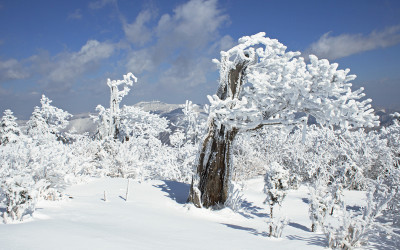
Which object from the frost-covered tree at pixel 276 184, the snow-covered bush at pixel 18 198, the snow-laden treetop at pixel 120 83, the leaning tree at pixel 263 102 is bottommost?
the snow-covered bush at pixel 18 198

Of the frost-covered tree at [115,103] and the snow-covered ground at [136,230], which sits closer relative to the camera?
the snow-covered ground at [136,230]

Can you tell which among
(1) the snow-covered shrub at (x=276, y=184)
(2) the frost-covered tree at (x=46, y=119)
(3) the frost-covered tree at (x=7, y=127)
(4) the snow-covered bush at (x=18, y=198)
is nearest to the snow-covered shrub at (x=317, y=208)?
(1) the snow-covered shrub at (x=276, y=184)

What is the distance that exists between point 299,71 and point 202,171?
387cm

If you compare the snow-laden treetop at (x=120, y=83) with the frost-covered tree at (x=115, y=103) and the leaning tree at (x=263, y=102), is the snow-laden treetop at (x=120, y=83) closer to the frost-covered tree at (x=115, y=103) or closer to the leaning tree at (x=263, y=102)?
the frost-covered tree at (x=115, y=103)

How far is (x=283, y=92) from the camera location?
638 centimetres

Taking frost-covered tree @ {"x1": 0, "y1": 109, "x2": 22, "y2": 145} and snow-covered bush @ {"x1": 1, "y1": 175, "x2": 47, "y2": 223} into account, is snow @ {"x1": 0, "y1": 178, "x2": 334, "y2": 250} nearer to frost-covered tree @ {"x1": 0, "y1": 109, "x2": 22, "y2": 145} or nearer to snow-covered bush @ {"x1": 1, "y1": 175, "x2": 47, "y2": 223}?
snow-covered bush @ {"x1": 1, "y1": 175, "x2": 47, "y2": 223}

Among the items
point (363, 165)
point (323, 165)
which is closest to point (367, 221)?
point (323, 165)

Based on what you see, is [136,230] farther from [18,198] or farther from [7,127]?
[7,127]

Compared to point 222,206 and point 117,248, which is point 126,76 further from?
point 117,248

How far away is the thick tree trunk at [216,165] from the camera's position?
301 inches

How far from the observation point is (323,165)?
12.3 meters

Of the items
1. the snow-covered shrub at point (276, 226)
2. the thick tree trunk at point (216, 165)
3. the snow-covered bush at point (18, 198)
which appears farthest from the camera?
the thick tree trunk at point (216, 165)

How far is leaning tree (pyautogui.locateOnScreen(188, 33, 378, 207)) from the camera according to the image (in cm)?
582

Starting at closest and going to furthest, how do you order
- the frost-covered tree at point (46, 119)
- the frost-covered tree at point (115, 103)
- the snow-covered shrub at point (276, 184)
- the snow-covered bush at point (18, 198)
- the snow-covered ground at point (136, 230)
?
the snow-covered ground at point (136, 230) → the snow-covered bush at point (18, 198) → the snow-covered shrub at point (276, 184) → the frost-covered tree at point (115, 103) → the frost-covered tree at point (46, 119)
